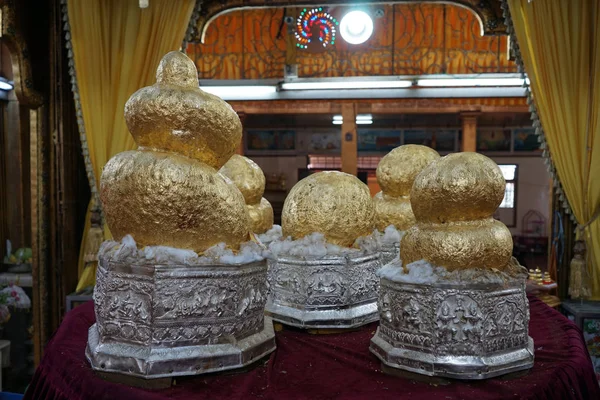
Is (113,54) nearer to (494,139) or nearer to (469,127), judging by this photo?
(469,127)

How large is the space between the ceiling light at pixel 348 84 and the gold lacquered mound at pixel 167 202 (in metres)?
3.32

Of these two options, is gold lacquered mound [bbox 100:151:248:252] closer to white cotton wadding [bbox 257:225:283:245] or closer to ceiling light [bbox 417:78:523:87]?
white cotton wadding [bbox 257:225:283:245]

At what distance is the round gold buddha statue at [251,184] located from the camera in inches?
101

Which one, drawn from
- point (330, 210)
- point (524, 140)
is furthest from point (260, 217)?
point (524, 140)

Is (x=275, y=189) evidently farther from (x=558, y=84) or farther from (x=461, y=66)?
(x=558, y=84)

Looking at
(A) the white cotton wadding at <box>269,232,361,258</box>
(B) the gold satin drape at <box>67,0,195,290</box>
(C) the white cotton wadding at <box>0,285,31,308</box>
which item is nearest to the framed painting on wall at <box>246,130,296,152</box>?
(B) the gold satin drape at <box>67,0,195,290</box>

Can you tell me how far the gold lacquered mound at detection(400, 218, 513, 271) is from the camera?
165 centimetres

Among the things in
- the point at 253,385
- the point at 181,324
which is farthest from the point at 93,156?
the point at 253,385

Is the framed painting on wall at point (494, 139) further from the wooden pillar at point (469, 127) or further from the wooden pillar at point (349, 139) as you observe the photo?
the wooden pillar at point (349, 139)

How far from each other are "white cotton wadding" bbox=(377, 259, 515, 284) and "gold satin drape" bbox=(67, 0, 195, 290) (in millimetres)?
2453

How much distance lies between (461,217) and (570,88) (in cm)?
220

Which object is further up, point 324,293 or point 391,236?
point 391,236

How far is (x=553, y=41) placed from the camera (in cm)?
329

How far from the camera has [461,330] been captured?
1.61 meters
